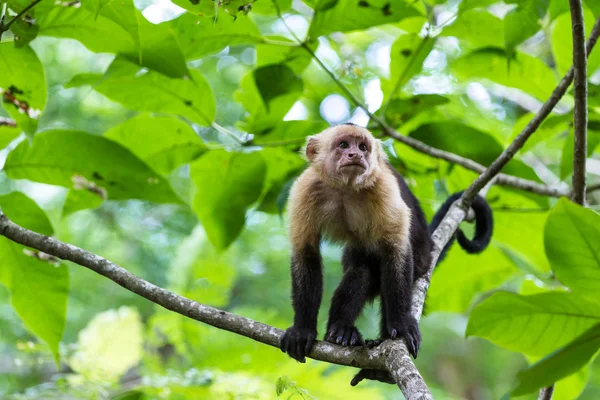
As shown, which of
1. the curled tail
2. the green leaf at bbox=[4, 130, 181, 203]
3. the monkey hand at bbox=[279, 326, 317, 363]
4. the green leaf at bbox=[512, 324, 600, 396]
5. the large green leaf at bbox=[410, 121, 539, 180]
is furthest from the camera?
the curled tail

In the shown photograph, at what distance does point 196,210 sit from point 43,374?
3.74 metres

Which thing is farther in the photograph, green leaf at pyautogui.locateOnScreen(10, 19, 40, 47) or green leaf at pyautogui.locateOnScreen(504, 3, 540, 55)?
green leaf at pyautogui.locateOnScreen(504, 3, 540, 55)

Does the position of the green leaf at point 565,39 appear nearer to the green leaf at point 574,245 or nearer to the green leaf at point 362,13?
the green leaf at point 362,13

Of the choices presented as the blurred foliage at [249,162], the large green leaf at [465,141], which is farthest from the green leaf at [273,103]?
the large green leaf at [465,141]

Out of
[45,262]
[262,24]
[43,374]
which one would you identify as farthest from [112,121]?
[45,262]

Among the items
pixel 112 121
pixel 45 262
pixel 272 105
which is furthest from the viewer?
pixel 112 121

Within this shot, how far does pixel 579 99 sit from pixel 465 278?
5.07 ft

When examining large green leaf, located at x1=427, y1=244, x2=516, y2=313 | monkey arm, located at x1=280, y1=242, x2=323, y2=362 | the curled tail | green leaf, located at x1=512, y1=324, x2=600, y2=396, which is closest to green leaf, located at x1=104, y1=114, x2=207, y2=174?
monkey arm, located at x1=280, y1=242, x2=323, y2=362

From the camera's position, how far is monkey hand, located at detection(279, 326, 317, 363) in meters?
2.72

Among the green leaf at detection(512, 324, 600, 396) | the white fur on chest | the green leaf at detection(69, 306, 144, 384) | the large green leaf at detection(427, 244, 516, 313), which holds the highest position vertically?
the green leaf at detection(512, 324, 600, 396)

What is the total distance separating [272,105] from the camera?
3.49 meters

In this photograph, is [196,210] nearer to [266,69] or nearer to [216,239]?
[216,239]

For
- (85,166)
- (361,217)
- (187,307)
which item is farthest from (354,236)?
(85,166)

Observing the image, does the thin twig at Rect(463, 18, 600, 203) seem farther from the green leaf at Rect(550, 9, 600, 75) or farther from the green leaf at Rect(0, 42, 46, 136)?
the green leaf at Rect(0, 42, 46, 136)
